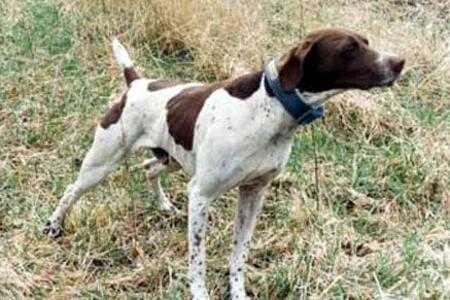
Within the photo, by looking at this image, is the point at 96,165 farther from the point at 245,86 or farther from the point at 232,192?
the point at 245,86

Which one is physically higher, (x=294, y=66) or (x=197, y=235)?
(x=294, y=66)

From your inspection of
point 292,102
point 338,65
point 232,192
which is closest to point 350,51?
point 338,65

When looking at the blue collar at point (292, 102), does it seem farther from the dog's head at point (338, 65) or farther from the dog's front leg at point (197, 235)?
the dog's front leg at point (197, 235)

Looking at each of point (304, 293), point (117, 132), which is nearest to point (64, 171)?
point (117, 132)

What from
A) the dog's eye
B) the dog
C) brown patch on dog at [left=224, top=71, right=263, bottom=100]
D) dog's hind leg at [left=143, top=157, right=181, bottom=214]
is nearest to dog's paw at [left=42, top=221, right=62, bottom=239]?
the dog

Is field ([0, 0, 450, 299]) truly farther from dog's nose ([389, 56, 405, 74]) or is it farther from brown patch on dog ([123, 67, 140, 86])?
dog's nose ([389, 56, 405, 74])

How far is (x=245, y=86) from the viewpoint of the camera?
3.36m

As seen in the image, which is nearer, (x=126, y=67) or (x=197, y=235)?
(x=197, y=235)

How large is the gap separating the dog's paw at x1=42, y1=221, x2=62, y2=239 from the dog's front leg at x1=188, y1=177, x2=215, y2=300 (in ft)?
2.87

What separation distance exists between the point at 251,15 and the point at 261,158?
298 cm

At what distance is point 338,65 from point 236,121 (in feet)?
1.44

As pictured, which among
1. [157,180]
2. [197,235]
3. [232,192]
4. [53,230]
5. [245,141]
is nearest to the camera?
[245,141]

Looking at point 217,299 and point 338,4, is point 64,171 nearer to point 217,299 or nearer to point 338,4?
point 217,299

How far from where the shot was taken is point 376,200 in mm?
4527
